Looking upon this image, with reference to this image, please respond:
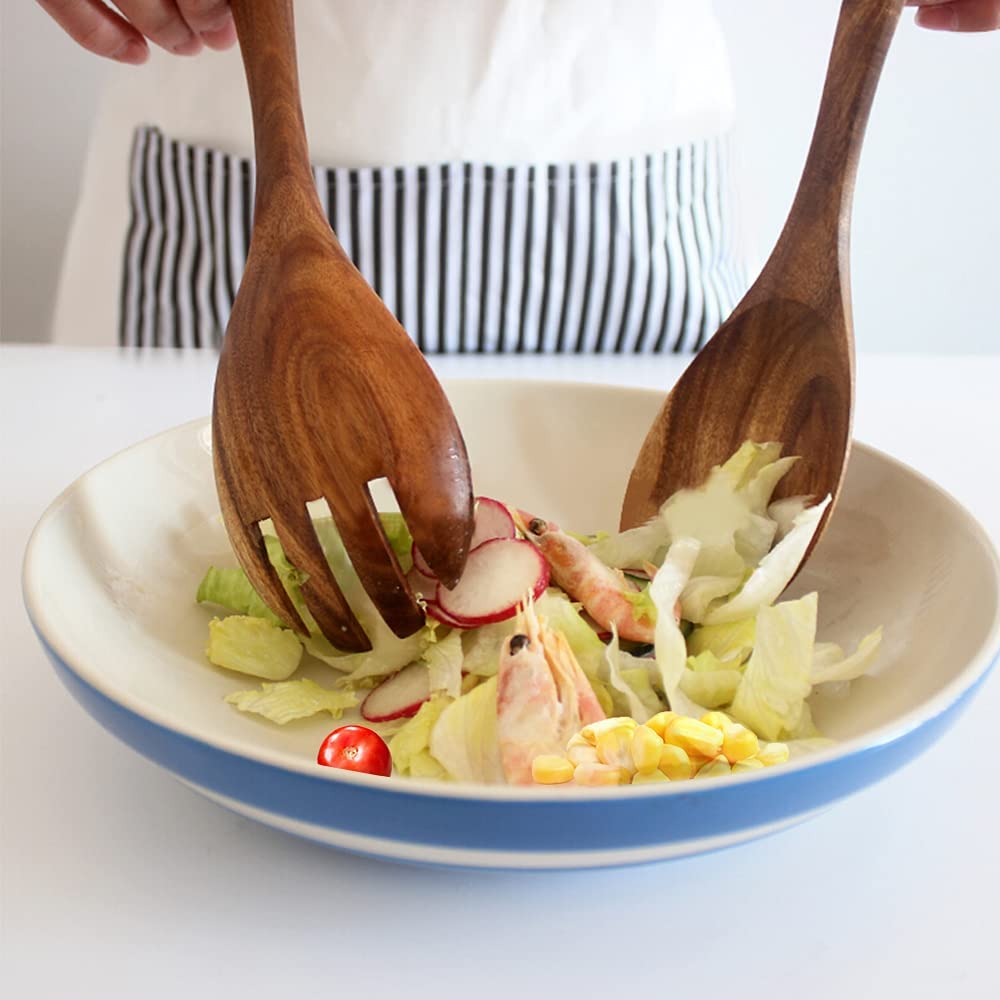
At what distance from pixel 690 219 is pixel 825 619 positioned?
1057 mm

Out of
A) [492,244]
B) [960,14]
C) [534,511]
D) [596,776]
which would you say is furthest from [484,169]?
[596,776]

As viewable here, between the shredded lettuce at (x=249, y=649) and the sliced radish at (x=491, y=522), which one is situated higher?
the sliced radish at (x=491, y=522)

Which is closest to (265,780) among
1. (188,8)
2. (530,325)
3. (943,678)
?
(943,678)

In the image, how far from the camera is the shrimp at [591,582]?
786 millimetres

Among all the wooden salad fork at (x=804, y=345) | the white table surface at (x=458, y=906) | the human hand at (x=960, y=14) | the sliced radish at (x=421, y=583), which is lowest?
the white table surface at (x=458, y=906)

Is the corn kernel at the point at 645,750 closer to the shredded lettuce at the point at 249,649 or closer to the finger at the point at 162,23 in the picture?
the shredded lettuce at the point at 249,649

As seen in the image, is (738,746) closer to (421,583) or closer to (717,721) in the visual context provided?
(717,721)

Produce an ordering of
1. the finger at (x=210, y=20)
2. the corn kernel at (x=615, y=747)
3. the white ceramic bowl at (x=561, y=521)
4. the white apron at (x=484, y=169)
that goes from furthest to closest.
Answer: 1. the white apron at (x=484, y=169)
2. the finger at (x=210, y=20)
3. the corn kernel at (x=615, y=747)
4. the white ceramic bowl at (x=561, y=521)

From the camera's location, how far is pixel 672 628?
0.73 metres

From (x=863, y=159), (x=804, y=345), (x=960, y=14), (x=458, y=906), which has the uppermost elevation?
(x=960, y=14)

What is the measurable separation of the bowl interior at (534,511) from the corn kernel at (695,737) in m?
0.08

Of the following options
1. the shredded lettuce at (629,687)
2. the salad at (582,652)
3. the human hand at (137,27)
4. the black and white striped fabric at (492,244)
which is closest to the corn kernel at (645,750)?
the salad at (582,652)

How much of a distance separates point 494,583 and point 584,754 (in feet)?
0.63

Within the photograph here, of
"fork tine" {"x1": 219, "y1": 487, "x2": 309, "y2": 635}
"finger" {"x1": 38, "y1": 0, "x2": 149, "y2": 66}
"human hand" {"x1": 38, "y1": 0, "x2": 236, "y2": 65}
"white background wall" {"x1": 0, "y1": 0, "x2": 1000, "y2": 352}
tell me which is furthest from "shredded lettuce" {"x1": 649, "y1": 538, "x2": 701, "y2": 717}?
"white background wall" {"x1": 0, "y1": 0, "x2": 1000, "y2": 352}
